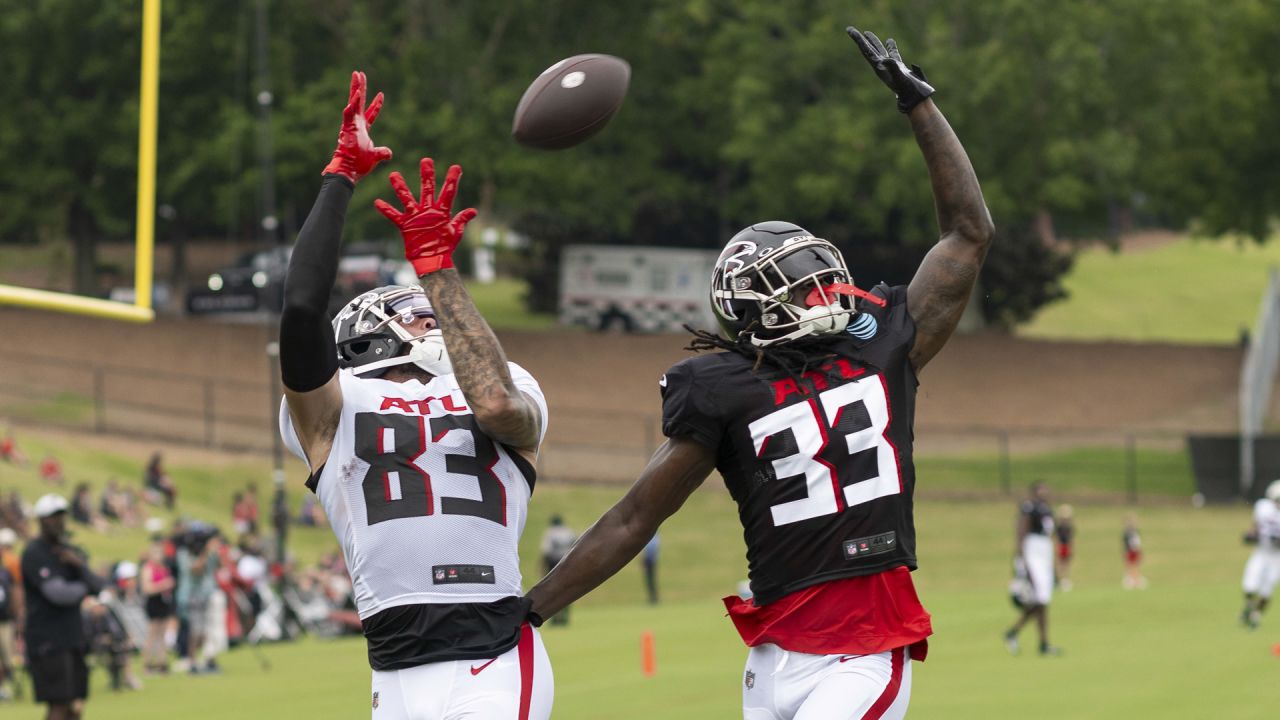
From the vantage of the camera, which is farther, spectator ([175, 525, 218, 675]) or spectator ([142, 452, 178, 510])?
spectator ([142, 452, 178, 510])

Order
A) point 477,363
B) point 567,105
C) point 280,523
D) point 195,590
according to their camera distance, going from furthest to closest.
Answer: point 280,523, point 195,590, point 567,105, point 477,363

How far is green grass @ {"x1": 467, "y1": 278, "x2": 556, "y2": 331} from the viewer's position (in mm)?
52938

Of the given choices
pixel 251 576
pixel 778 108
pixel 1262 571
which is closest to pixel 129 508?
pixel 251 576

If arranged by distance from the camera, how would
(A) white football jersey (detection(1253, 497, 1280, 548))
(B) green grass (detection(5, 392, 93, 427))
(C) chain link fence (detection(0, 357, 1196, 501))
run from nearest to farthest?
1. (A) white football jersey (detection(1253, 497, 1280, 548))
2. (B) green grass (detection(5, 392, 93, 427))
3. (C) chain link fence (detection(0, 357, 1196, 501))

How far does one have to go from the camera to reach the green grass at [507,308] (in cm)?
5294

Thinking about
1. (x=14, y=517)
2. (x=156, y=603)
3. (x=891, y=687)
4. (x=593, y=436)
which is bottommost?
(x=156, y=603)

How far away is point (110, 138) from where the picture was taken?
3512 centimetres

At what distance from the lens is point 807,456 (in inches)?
195

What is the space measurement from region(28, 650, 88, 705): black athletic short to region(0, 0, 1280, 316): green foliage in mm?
29840

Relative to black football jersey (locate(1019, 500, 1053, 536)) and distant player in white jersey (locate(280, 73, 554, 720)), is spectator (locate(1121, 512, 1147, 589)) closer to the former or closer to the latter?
black football jersey (locate(1019, 500, 1053, 536))

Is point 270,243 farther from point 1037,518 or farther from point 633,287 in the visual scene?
point 1037,518

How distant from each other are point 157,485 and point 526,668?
3020 centimetres

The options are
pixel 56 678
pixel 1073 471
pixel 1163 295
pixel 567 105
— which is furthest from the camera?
pixel 1163 295

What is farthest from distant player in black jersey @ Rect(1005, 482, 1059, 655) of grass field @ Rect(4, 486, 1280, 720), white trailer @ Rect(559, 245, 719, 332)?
white trailer @ Rect(559, 245, 719, 332)
